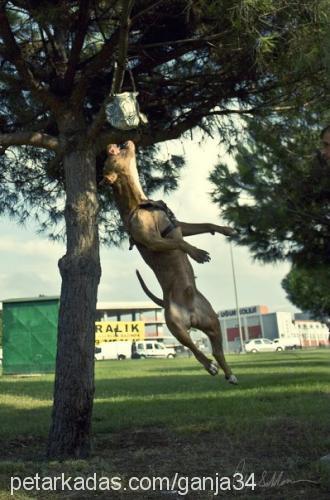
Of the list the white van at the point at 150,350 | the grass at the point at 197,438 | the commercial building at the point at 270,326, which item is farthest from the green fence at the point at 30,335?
the commercial building at the point at 270,326

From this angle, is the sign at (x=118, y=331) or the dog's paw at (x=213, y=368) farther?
the sign at (x=118, y=331)

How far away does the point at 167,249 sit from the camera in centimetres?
416

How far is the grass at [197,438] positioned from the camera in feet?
15.2

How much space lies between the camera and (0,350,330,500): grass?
4633 millimetres

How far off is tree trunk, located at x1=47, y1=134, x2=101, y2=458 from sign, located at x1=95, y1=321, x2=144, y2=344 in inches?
1898

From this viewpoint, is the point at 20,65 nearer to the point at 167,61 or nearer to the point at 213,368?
the point at 167,61

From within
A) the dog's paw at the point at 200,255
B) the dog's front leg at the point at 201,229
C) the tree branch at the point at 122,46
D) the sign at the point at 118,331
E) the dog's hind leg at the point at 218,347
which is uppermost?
the sign at the point at 118,331

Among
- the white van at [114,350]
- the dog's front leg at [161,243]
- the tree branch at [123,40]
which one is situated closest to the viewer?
the dog's front leg at [161,243]

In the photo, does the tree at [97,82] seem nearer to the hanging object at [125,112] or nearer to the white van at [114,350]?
the hanging object at [125,112]

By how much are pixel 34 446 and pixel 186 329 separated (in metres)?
2.93

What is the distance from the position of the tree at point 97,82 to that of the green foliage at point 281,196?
1382mm

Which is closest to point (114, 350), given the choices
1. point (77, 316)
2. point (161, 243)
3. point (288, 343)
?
point (288, 343)

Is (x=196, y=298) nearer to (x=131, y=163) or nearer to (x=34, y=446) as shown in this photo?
(x=131, y=163)
